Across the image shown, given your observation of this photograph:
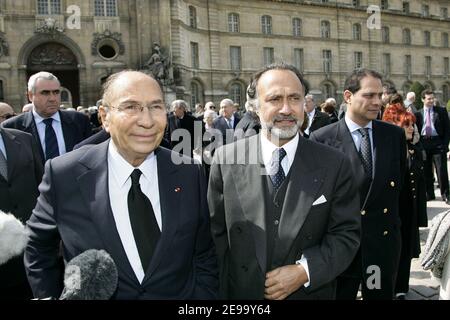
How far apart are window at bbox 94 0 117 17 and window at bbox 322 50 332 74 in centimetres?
2318

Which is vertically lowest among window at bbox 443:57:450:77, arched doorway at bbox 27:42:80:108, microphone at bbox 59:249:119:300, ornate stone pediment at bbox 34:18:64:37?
microphone at bbox 59:249:119:300

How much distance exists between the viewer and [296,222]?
2855mm

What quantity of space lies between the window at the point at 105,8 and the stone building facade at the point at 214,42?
2.6 inches

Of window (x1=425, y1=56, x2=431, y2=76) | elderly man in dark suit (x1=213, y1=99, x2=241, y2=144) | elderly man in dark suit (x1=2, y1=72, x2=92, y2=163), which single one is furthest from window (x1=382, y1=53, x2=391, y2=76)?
elderly man in dark suit (x1=2, y1=72, x2=92, y2=163)

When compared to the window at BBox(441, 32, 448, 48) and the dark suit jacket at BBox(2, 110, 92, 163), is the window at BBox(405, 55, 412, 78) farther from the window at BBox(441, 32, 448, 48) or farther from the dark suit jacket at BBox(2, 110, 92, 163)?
the dark suit jacket at BBox(2, 110, 92, 163)

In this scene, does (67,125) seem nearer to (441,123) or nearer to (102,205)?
(102,205)

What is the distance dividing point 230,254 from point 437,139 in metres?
9.25

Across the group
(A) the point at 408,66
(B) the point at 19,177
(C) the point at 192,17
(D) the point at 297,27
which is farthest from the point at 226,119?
(A) the point at 408,66

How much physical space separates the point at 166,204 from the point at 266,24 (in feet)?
140

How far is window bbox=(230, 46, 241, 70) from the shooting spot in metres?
41.2

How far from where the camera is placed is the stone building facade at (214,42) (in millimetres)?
30109

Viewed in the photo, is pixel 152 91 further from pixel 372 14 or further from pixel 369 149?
pixel 372 14

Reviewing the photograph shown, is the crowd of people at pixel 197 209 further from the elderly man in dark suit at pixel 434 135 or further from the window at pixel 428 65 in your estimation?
the window at pixel 428 65
